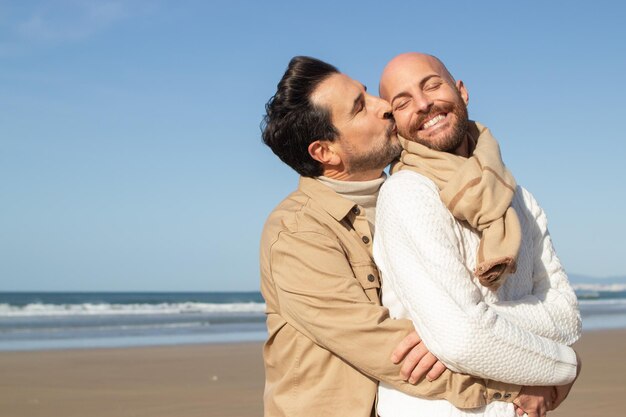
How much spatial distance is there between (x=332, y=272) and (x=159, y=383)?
6.69 m

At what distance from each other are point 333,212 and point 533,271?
26.9 inches

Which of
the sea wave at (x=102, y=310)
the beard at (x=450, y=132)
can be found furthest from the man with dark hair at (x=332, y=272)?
the sea wave at (x=102, y=310)

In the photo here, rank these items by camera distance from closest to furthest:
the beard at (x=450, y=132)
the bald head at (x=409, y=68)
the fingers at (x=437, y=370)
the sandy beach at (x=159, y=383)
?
1. the fingers at (x=437, y=370)
2. the beard at (x=450, y=132)
3. the bald head at (x=409, y=68)
4. the sandy beach at (x=159, y=383)

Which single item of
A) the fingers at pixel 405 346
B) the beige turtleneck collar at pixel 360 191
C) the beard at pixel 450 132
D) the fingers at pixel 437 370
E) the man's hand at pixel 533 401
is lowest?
the man's hand at pixel 533 401

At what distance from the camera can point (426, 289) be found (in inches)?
84.1

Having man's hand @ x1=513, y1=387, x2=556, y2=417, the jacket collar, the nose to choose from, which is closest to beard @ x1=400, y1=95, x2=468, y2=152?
the nose

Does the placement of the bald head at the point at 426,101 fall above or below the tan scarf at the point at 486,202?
above

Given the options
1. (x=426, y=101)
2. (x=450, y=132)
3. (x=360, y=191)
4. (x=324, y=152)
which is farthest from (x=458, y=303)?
(x=324, y=152)

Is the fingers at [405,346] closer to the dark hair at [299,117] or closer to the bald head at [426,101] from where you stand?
the bald head at [426,101]

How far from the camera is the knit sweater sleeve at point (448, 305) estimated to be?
210cm

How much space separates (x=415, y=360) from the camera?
2236 mm

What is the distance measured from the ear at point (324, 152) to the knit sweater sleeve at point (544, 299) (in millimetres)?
705

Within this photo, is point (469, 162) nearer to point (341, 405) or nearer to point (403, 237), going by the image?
point (403, 237)

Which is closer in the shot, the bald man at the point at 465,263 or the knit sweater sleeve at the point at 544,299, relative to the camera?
the bald man at the point at 465,263
